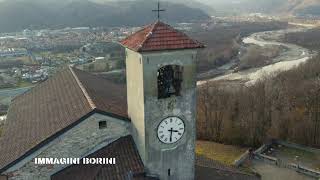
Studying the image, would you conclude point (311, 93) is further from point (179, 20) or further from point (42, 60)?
point (179, 20)

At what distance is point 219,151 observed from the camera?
38.0 m

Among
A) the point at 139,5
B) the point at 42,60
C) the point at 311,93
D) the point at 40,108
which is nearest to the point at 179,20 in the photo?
the point at 139,5

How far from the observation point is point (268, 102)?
4234 cm

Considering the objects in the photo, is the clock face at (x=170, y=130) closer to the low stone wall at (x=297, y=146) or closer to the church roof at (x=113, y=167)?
the church roof at (x=113, y=167)

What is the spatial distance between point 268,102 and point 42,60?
64.1 metres

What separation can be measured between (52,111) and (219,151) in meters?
19.3

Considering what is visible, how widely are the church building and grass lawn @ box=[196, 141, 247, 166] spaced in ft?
52.6

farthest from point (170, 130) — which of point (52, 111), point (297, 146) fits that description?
point (297, 146)

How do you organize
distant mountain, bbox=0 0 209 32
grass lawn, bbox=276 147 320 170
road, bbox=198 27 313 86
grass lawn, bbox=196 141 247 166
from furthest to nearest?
1. distant mountain, bbox=0 0 209 32
2. road, bbox=198 27 313 86
3. grass lawn, bbox=196 141 247 166
4. grass lawn, bbox=276 147 320 170

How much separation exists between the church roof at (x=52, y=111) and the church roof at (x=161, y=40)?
3973 mm

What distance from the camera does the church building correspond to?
60.3 ft

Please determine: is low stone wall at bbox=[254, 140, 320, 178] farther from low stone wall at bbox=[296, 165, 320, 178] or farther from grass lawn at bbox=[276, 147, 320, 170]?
grass lawn at bbox=[276, 147, 320, 170]

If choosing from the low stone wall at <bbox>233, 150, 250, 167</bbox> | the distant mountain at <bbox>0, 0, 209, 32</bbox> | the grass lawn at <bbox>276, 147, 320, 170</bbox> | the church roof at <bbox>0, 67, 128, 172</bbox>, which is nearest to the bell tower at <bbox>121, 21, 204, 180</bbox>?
the church roof at <bbox>0, 67, 128, 172</bbox>

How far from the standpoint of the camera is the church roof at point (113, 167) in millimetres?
19312
